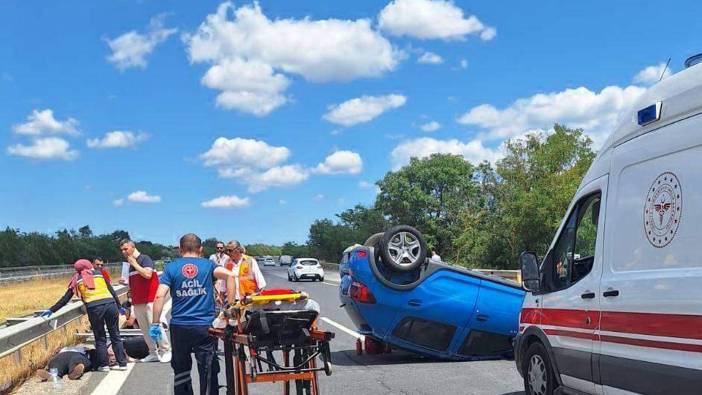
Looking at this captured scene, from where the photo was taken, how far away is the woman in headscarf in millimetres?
9820

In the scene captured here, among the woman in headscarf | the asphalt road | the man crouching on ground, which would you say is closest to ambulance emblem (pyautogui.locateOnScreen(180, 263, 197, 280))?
the man crouching on ground

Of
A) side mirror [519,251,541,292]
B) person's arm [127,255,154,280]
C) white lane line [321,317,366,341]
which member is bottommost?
white lane line [321,317,366,341]

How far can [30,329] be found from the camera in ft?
29.5

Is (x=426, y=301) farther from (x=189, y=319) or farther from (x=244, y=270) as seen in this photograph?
(x=189, y=319)

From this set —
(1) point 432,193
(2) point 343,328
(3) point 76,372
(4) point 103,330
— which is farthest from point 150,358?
(1) point 432,193

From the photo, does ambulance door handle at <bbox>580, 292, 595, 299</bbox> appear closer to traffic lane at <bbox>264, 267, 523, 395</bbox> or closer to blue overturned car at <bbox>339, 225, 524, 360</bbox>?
traffic lane at <bbox>264, 267, 523, 395</bbox>

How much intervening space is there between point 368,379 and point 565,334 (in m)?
3.53

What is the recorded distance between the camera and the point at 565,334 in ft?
19.3

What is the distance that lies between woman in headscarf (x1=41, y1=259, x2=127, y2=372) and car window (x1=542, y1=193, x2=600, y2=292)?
246 inches

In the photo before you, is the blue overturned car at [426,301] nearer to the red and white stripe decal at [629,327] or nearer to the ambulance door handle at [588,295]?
the red and white stripe decal at [629,327]

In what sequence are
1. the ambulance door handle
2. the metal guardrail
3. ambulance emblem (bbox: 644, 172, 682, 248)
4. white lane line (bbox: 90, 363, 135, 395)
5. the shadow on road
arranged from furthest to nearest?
the shadow on road < white lane line (bbox: 90, 363, 135, 395) < the metal guardrail < the ambulance door handle < ambulance emblem (bbox: 644, 172, 682, 248)

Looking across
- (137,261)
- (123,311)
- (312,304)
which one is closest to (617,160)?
(312,304)

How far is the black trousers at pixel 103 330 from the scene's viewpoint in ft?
32.2

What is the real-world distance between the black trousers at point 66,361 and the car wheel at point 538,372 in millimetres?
5728
